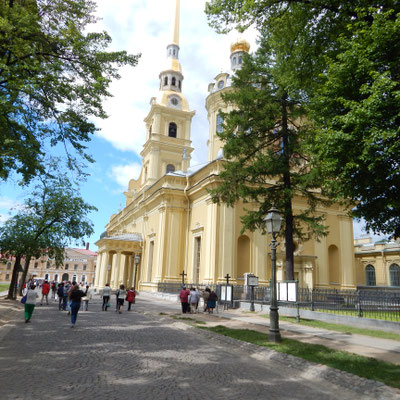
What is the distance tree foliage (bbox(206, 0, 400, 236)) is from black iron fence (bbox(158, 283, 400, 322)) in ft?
17.0

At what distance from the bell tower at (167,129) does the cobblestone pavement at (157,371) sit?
110 ft

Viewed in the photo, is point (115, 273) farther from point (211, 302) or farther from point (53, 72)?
point (53, 72)

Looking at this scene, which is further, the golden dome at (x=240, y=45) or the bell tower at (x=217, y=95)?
the golden dome at (x=240, y=45)

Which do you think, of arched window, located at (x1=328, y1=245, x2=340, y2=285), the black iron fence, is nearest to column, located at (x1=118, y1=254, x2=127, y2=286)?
the black iron fence

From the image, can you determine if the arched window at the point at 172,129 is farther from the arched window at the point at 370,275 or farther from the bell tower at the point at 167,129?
the arched window at the point at 370,275

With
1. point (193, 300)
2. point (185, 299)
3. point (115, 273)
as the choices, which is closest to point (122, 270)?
point (115, 273)

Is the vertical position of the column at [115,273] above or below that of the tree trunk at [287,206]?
below

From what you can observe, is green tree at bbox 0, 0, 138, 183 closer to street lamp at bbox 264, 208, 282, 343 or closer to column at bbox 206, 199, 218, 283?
street lamp at bbox 264, 208, 282, 343

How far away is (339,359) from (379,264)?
38.9 m

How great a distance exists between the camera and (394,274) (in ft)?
130

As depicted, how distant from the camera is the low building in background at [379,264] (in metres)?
39.6

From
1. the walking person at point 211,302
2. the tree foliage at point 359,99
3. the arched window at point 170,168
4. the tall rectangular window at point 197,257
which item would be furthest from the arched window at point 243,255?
the arched window at point 170,168

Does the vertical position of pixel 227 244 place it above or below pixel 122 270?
above

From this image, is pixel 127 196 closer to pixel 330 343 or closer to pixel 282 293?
pixel 282 293
